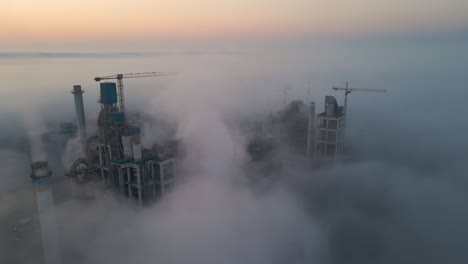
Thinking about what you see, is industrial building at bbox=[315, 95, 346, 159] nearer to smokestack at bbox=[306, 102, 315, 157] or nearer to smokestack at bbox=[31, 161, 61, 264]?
smokestack at bbox=[306, 102, 315, 157]

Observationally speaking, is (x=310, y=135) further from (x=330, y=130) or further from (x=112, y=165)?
(x=112, y=165)

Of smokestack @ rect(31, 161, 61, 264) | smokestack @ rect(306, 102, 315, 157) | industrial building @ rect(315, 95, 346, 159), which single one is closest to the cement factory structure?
smokestack @ rect(31, 161, 61, 264)

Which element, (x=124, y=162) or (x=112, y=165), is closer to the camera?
(x=124, y=162)

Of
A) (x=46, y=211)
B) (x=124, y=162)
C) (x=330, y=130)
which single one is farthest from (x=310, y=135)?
(x=46, y=211)

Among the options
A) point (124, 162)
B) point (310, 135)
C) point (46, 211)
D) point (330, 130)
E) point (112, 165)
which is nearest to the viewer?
point (46, 211)

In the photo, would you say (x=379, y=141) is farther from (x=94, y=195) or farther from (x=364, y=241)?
(x=94, y=195)

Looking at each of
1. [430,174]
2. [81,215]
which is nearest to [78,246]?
[81,215]
